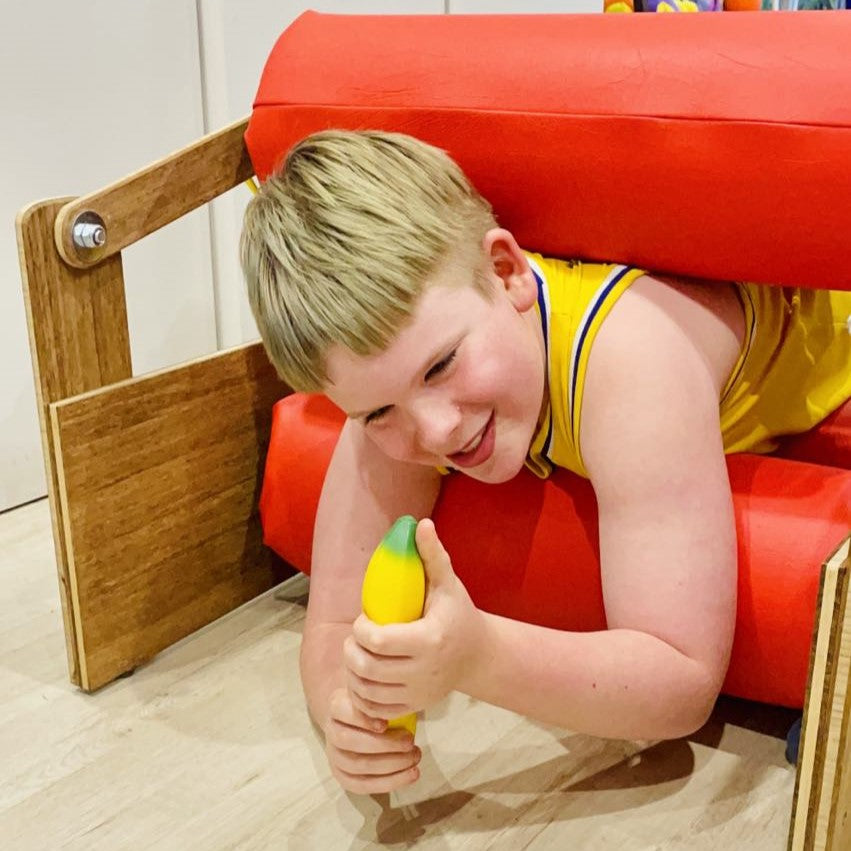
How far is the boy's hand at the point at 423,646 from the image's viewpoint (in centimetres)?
55

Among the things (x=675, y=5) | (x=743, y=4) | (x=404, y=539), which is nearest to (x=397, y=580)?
(x=404, y=539)

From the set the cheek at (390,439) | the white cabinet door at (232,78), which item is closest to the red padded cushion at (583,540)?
the cheek at (390,439)

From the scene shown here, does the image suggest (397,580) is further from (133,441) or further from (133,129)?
(133,129)

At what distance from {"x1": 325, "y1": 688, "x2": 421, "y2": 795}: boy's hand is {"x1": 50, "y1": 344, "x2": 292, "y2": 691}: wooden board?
311mm

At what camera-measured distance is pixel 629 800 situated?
711 millimetres

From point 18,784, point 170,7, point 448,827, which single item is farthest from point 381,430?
point 170,7

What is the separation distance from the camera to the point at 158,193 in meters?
0.87

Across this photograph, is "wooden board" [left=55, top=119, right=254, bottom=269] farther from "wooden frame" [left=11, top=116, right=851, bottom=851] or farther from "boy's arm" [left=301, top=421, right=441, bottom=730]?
"boy's arm" [left=301, top=421, right=441, bottom=730]

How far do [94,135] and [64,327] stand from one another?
0.58 metres

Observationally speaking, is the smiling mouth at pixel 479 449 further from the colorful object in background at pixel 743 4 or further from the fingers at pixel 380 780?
the colorful object in background at pixel 743 4

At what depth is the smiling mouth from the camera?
2.20 ft

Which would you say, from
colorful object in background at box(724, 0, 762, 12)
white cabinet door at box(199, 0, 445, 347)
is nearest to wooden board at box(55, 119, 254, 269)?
white cabinet door at box(199, 0, 445, 347)

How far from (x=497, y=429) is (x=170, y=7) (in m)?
0.97

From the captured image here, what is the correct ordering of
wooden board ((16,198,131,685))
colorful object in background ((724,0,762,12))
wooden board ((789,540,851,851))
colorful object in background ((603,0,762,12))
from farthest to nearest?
colorful object in background ((724,0,762,12))
colorful object in background ((603,0,762,12))
wooden board ((16,198,131,685))
wooden board ((789,540,851,851))
